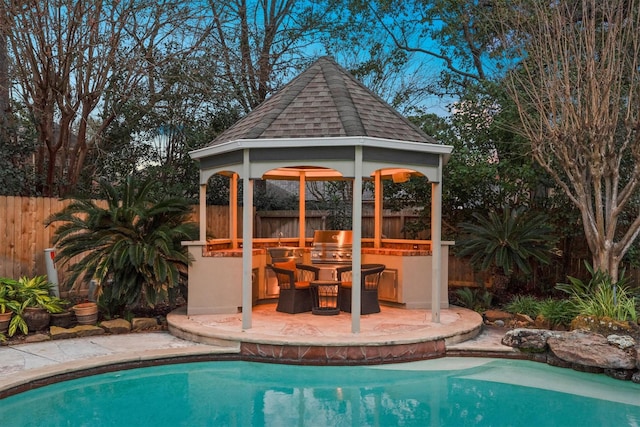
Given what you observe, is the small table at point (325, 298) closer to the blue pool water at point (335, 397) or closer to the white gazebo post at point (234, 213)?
the white gazebo post at point (234, 213)

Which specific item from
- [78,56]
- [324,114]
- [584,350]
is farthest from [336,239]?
[78,56]

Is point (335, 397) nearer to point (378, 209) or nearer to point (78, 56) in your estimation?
point (378, 209)

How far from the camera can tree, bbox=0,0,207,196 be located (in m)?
8.40

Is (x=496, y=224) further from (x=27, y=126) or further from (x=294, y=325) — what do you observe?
(x=27, y=126)

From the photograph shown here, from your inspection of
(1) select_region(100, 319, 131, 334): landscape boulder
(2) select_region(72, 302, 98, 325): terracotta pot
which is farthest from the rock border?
(2) select_region(72, 302, 98, 325): terracotta pot

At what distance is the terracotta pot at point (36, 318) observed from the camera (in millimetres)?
7281

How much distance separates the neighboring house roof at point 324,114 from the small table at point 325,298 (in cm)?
247

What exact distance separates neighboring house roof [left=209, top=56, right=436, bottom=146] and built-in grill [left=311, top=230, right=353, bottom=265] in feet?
7.15

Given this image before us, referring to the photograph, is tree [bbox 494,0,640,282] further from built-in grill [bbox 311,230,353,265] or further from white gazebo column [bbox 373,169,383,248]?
built-in grill [bbox 311,230,353,265]

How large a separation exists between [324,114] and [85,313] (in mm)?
4463

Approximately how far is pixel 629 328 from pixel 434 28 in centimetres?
938

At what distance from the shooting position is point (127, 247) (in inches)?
304

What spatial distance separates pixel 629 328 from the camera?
683 centimetres

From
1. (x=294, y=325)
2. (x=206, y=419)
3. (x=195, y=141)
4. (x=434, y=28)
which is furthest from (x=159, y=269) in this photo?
(x=434, y=28)
